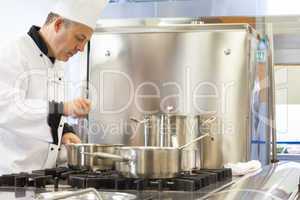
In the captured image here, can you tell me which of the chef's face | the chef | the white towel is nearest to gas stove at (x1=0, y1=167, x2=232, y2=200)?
the white towel

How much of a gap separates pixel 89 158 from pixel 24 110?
0.31 m

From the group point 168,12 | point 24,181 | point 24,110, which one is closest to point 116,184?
point 24,181

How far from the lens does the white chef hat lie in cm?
141

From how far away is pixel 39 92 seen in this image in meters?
1.45

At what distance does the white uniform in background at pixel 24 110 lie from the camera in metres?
1.32

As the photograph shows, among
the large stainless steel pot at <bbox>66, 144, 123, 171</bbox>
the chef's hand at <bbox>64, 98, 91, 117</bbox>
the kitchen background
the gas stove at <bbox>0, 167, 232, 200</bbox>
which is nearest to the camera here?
the gas stove at <bbox>0, 167, 232, 200</bbox>

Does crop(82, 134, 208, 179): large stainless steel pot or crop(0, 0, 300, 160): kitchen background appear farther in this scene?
crop(0, 0, 300, 160): kitchen background

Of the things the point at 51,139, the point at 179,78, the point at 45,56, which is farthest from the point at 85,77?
the point at 51,139

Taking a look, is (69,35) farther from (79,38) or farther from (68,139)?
(68,139)

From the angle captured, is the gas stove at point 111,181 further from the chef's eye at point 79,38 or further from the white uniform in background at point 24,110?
the chef's eye at point 79,38

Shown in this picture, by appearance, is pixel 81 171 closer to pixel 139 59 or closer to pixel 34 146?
pixel 34 146

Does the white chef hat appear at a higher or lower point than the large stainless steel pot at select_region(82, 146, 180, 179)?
higher

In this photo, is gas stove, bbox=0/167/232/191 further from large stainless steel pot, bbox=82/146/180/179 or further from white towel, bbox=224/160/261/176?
white towel, bbox=224/160/261/176

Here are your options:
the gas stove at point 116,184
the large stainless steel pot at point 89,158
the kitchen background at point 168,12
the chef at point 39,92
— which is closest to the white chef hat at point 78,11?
the chef at point 39,92
